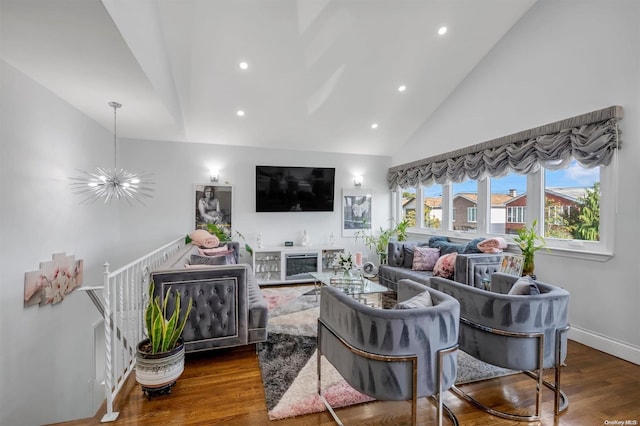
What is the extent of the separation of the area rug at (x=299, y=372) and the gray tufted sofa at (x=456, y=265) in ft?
3.32

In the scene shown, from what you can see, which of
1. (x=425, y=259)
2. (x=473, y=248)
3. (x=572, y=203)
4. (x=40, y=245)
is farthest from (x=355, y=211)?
(x=40, y=245)

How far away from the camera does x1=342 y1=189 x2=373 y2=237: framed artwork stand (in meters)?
6.62

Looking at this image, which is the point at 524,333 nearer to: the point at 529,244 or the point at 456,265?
the point at 456,265

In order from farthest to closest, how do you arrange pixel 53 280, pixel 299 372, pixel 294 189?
pixel 294 189, pixel 53 280, pixel 299 372

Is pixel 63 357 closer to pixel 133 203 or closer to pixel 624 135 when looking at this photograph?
pixel 133 203

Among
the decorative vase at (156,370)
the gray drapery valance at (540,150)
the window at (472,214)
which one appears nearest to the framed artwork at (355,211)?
the gray drapery valance at (540,150)

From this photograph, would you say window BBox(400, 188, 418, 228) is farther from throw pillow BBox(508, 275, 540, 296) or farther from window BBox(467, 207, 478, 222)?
throw pillow BBox(508, 275, 540, 296)

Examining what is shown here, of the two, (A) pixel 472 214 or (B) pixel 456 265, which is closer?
(B) pixel 456 265

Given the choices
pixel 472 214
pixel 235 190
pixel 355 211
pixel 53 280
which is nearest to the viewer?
pixel 53 280

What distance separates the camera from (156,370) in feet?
7.14

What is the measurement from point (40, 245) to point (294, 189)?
392 cm

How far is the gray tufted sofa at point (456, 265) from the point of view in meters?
3.72

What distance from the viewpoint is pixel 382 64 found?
4.41 meters

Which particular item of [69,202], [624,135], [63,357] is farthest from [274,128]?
[624,135]
